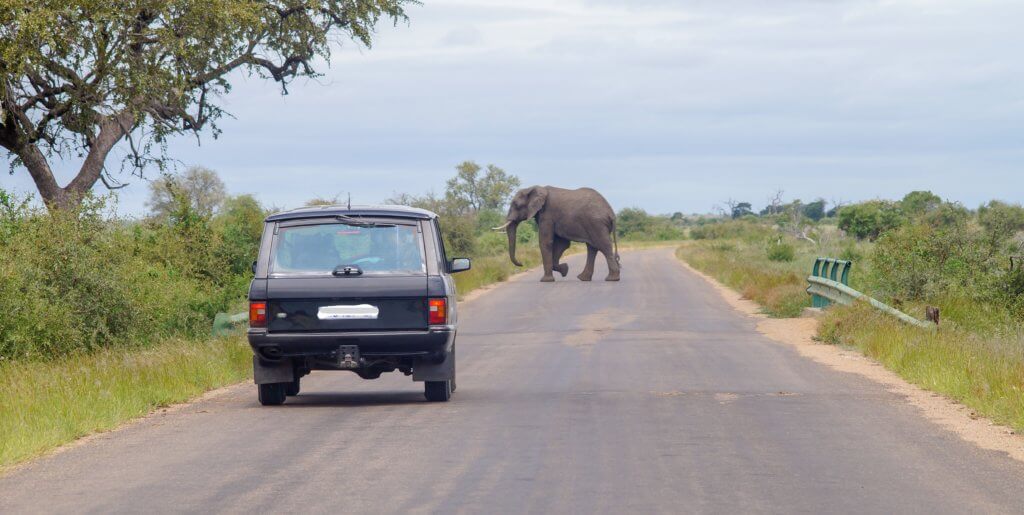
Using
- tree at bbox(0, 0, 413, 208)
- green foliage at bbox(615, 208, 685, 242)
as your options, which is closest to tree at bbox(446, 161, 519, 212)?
Result: green foliage at bbox(615, 208, 685, 242)

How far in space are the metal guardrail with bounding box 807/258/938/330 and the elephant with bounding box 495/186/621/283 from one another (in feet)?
57.1

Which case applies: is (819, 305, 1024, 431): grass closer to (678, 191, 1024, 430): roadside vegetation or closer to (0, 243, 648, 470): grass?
(678, 191, 1024, 430): roadside vegetation

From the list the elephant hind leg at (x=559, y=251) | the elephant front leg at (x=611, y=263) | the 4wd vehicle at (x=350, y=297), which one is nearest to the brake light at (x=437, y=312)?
the 4wd vehicle at (x=350, y=297)

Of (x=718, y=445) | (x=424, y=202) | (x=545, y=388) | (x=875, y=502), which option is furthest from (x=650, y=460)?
(x=424, y=202)

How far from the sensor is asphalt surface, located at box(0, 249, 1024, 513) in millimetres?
7543

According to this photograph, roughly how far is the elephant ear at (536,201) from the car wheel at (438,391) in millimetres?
30439

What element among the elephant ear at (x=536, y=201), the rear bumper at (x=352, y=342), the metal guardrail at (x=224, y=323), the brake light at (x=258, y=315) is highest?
the elephant ear at (x=536, y=201)

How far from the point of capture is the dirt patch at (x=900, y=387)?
9.93 metres

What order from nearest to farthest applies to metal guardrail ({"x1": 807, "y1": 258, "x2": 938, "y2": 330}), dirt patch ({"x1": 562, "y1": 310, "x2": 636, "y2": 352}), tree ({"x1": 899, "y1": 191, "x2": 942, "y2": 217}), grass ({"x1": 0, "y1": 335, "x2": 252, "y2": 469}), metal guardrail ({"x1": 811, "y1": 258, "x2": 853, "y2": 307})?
grass ({"x1": 0, "y1": 335, "x2": 252, "y2": 469}), metal guardrail ({"x1": 807, "y1": 258, "x2": 938, "y2": 330}), dirt patch ({"x1": 562, "y1": 310, "x2": 636, "y2": 352}), metal guardrail ({"x1": 811, "y1": 258, "x2": 853, "y2": 307}), tree ({"x1": 899, "y1": 191, "x2": 942, "y2": 217})

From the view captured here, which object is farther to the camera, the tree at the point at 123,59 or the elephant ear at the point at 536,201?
the elephant ear at the point at 536,201

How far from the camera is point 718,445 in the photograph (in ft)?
31.1

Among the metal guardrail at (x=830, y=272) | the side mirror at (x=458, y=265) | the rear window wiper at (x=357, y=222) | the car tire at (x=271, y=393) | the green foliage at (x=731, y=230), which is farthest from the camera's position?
the green foliage at (x=731, y=230)

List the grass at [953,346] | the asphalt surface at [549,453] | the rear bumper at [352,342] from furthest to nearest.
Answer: the grass at [953,346], the rear bumper at [352,342], the asphalt surface at [549,453]

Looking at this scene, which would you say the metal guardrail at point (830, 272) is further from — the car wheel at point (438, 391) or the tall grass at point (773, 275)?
the car wheel at point (438, 391)
